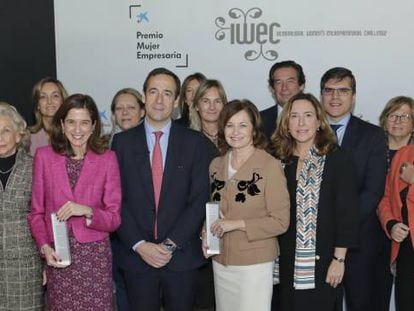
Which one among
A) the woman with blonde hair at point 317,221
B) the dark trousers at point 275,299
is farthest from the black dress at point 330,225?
the dark trousers at point 275,299

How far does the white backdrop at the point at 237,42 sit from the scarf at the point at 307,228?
1.96 metres

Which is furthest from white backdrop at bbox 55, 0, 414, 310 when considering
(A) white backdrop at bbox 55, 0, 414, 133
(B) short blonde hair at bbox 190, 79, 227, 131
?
(B) short blonde hair at bbox 190, 79, 227, 131

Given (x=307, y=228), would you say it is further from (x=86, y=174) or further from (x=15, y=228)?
(x=15, y=228)

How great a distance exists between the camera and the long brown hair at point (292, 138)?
283 cm

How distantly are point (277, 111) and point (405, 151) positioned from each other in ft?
3.60

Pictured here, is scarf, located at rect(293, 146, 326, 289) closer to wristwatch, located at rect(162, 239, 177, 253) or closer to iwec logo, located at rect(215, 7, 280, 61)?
wristwatch, located at rect(162, 239, 177, 253)

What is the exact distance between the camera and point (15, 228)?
280cm

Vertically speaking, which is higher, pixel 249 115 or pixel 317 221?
pixel 249 115

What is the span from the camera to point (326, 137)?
284cm

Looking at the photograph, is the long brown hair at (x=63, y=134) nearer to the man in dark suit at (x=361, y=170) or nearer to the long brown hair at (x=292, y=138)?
the long brown hair at (x=292, y=138)

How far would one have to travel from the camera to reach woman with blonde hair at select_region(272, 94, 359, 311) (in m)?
2.76

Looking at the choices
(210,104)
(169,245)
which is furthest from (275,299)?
(210,104)

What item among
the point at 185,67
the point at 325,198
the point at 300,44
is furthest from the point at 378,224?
the point at 185,67

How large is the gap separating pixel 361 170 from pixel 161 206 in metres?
1.24
